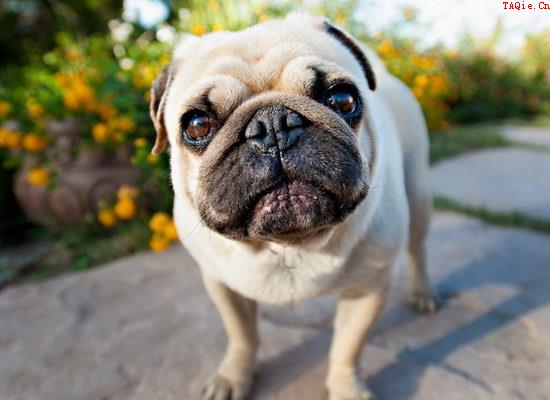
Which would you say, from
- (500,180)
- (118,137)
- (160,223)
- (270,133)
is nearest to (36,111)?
(118,137)

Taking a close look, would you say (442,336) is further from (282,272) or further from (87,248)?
(87,248)

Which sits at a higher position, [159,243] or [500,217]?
[159,243]

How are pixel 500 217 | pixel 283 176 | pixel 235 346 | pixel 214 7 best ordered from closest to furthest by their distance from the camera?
pixel 283 176 < pixel 235 346 < pixel 500 217 < pixel 214 7

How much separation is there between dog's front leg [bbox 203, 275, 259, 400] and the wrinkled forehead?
0.68 m

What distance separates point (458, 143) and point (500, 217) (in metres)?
2.34

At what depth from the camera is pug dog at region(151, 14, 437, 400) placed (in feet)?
3.31

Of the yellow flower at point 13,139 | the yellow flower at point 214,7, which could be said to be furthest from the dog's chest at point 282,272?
the yellow flower at point 214,7

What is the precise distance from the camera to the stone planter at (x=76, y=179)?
9.34ft

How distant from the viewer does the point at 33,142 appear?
267 cm

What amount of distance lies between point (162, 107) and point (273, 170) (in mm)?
527

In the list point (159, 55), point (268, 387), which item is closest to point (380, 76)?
point (268, 387)

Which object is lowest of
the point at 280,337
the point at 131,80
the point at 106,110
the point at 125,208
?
the point at 280,337

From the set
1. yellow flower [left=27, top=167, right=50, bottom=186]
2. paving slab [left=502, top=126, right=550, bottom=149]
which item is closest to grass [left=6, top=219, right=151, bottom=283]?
yellow flower [left=27, top=167, right=50, bottom=186]

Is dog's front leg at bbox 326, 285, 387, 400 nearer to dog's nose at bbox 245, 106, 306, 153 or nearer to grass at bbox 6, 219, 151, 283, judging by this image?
dog's nose at bbox 245, 106, 306, 153
